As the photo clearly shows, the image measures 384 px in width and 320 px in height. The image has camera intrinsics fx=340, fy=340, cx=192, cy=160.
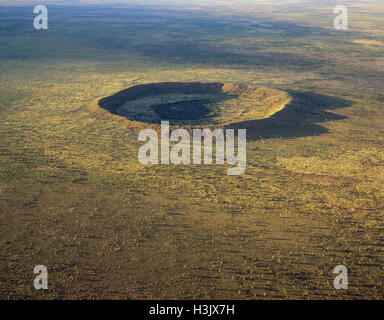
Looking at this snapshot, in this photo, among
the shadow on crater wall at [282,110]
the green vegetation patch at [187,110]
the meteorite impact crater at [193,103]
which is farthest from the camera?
the green vegetation patch at [187,110]

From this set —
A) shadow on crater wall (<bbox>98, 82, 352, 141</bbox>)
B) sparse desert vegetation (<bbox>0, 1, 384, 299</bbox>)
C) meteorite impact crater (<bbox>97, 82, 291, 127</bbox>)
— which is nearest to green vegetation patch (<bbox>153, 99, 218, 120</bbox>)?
meteorite impact crater (<bbox>97, 82, 291, 127</bbox>)

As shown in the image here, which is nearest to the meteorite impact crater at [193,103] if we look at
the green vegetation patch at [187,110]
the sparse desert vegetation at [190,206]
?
the green vegetation patch at [187,110]

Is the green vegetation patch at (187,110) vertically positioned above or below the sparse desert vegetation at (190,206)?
above

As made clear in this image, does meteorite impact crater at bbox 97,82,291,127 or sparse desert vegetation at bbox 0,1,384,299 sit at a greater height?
meteorite impact crater at bbox 97,82,291,127

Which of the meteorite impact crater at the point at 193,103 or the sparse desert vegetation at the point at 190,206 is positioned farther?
the meteorite impact crater at the point at 193,103

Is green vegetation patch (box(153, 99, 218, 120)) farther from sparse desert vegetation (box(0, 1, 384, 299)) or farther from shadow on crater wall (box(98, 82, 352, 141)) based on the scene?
shadow on crater wall (box(98, 82, 352, 141))

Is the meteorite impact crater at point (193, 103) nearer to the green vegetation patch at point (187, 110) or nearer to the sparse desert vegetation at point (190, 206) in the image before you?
the green vegetation patch at point (187, 110)

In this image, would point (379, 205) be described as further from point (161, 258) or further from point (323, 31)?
point (323, 31)

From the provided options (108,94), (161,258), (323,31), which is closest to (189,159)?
(161,258)
